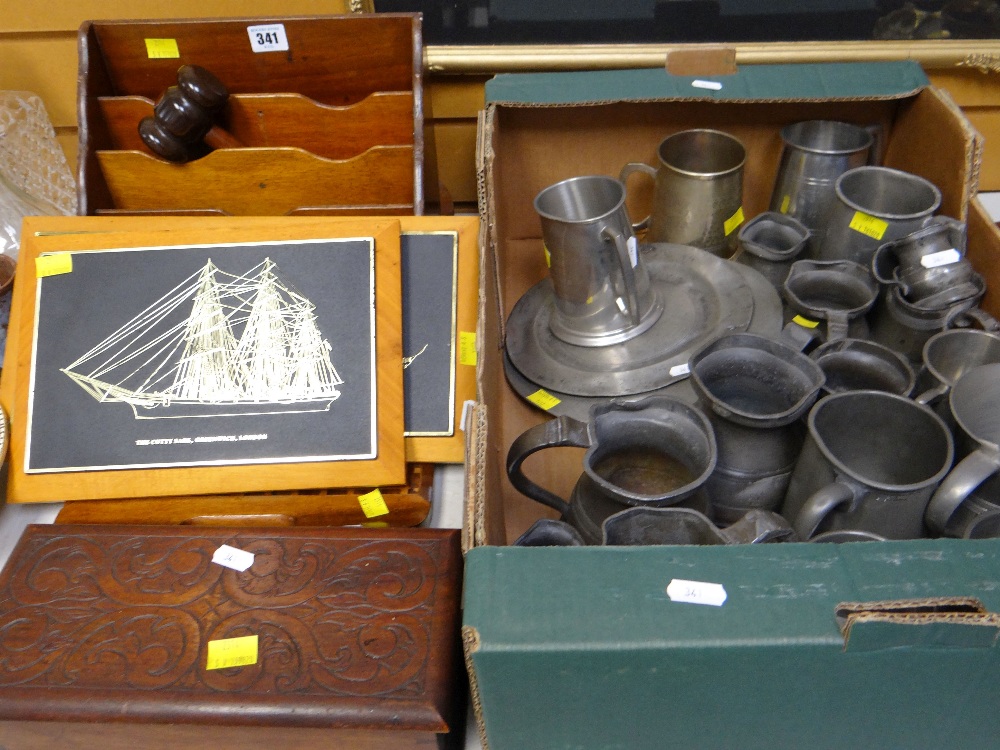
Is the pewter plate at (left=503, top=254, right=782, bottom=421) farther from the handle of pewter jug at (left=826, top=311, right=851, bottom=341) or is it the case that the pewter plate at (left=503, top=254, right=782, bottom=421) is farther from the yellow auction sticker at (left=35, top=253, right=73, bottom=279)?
the yellow auction sticker at (left=35, top=253, right=73, bottom=279)

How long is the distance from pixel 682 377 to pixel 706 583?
0.46 m

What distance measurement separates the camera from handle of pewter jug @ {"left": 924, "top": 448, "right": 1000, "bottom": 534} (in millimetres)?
654

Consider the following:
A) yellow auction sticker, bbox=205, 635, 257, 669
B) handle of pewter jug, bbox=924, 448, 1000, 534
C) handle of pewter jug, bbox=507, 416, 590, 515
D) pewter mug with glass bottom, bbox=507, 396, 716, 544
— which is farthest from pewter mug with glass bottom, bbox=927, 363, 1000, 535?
yellow auction sticker, bbox=205, 635, 257, 669

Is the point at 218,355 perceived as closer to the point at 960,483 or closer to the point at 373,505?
the point at 373,505

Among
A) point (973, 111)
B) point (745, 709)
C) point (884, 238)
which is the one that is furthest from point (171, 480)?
point (973, 111)

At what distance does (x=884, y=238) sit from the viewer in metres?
0.97

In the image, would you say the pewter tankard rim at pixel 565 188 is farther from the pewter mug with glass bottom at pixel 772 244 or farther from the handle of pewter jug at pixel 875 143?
the handle of pewter jug at pixel 875 143

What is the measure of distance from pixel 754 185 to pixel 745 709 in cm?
99

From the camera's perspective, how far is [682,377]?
0.97m

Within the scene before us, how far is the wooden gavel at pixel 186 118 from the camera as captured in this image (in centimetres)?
113

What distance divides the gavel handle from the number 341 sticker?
157 millimetres

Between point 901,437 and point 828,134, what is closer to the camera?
point 901,437

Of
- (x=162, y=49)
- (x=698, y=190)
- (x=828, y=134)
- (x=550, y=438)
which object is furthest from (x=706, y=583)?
(x=162, y=49)

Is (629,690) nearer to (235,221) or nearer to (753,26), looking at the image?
(235,221)
